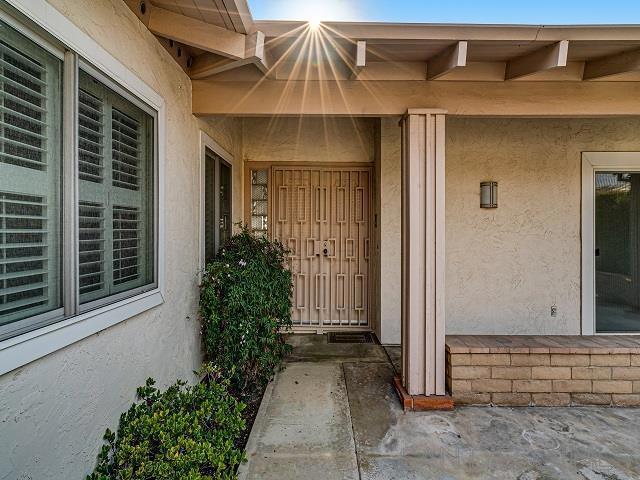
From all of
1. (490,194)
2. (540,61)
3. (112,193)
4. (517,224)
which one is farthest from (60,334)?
(517,224)

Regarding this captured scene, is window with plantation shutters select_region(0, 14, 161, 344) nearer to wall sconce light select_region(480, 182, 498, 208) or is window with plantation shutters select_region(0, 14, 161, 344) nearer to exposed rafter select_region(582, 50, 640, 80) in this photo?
exposed rafter select_region(582, 50, 640, 80)

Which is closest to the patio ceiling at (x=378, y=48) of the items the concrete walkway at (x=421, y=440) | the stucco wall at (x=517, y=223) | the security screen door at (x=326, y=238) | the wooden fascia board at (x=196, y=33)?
the wooden fascia board at (x=196, y=33)

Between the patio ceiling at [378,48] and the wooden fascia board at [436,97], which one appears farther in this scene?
the wooden fascia board at [436,97]

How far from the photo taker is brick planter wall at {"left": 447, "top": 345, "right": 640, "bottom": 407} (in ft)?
9.85

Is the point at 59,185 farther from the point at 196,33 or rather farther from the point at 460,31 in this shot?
the point at 460,31

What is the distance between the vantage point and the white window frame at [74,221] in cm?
130

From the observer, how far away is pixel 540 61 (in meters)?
2.61

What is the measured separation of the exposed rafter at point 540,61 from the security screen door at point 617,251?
2.33 metres

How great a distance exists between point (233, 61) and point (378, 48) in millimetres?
1107

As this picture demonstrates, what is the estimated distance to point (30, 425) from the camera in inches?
52.6

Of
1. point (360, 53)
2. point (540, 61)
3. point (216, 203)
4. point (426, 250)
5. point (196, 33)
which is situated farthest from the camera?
point (216, 203)

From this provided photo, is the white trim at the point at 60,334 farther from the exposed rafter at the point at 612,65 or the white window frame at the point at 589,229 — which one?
the white window frame at the point at 589,229

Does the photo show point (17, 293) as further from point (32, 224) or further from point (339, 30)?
point (339, 30)

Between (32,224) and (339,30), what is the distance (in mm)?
2156
